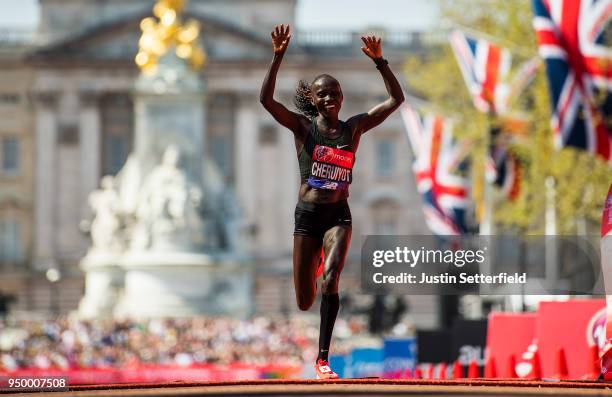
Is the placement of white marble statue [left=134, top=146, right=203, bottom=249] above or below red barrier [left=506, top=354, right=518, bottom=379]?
above

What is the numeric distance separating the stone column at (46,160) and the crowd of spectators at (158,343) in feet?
134

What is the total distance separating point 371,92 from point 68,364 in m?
65.0

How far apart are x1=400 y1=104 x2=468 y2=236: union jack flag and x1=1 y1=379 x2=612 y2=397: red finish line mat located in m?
30.3

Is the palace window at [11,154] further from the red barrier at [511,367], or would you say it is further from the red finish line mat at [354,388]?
the red finish line mat at [354,388]

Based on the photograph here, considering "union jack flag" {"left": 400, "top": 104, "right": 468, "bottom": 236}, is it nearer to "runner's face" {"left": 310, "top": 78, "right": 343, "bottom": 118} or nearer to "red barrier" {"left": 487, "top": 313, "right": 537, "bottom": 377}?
"red barrier" {"left": 487, "top": 313, "right": 537, "bottom": 377}

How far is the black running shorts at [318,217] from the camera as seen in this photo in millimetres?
15172

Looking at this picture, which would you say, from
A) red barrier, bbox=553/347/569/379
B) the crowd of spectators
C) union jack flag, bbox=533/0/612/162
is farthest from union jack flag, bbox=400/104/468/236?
red barrier, bbox=553/347/569/379

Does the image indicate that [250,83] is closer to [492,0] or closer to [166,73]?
[166,73]

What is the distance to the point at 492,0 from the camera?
162ft

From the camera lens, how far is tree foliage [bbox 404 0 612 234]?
44.0m

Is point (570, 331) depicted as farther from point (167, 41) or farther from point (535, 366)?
point (167, 41)

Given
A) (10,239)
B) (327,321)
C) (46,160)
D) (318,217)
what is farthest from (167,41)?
(327,321)

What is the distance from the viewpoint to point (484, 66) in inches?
1628

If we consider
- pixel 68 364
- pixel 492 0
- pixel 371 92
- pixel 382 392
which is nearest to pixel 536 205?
pixel 492 0
